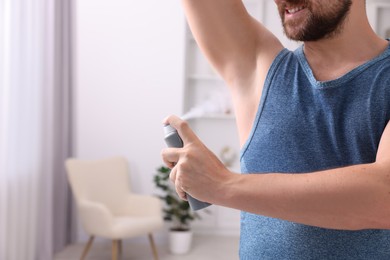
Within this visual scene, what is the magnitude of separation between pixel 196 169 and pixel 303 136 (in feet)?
0.76

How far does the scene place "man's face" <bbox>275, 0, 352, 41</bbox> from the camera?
0.86 meters

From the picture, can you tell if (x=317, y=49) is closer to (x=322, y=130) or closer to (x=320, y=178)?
(x=322, y=130)

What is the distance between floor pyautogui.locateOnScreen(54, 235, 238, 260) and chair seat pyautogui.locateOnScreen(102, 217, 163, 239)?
15.5 inches

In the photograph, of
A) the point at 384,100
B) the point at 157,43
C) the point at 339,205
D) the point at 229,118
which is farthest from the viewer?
the point at 229,118

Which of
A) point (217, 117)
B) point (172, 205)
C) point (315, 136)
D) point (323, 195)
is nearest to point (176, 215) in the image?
point (172, 205)

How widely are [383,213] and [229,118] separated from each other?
4.27 metres

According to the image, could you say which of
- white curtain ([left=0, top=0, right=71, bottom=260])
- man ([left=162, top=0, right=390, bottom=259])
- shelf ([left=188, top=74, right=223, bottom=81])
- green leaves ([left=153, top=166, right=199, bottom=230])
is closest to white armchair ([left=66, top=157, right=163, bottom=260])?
green leaves ([left=153, top=166, right=199, bottom=230])

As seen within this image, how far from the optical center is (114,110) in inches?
183

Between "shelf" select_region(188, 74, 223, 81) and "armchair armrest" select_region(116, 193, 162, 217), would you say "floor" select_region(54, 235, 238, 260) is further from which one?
"shelf" select_region(188, 74, 223, 81)

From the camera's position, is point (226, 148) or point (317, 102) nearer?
point (317, 102)

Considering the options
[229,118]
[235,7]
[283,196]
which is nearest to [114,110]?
[229,118]

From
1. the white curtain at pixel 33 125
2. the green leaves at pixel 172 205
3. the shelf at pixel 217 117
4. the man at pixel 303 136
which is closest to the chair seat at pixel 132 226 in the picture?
the green leaves at pixel 172 205

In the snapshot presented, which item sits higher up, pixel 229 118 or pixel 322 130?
pixel 322 130

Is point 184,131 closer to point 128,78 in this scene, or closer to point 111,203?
point 111,203
